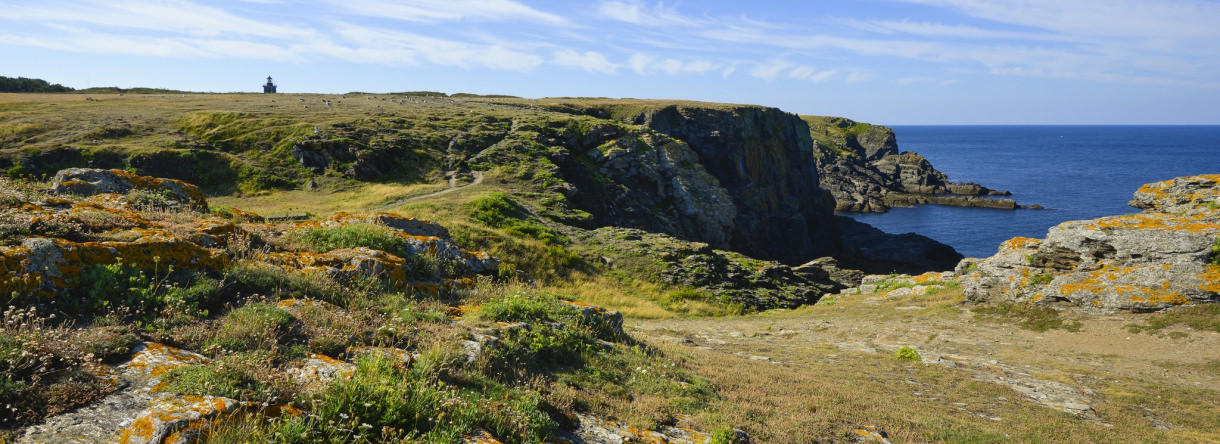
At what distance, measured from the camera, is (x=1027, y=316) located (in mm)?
18250

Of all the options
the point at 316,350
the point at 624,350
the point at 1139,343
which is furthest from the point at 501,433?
the point at 1139,343

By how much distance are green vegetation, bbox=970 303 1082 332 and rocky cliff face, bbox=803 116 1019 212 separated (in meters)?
95.6

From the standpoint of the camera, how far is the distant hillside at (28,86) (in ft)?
257

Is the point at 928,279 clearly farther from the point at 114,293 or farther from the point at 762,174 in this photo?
the point at 762,174

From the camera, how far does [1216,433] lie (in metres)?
9.95

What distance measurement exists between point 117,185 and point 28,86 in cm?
9883

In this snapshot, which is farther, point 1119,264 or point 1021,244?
point 1021,244

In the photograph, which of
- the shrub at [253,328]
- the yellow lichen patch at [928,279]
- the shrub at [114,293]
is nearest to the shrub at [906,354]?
the yellow lichen patch at [928,279]

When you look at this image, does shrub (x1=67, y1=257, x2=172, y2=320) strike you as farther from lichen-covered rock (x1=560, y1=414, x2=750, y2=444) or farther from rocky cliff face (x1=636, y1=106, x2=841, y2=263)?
rocky cliff face (x1=636, y1=106, x2=841, y2=263)

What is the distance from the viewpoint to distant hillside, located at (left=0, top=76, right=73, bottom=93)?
78.4 metres

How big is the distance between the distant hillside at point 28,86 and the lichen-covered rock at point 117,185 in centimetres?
9160

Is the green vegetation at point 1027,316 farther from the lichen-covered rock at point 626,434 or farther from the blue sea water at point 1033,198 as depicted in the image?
the blue sea water at point 1033,198

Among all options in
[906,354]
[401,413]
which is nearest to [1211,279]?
[906,354]

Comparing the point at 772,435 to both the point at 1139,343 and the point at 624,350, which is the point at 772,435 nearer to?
the point at 624,350
